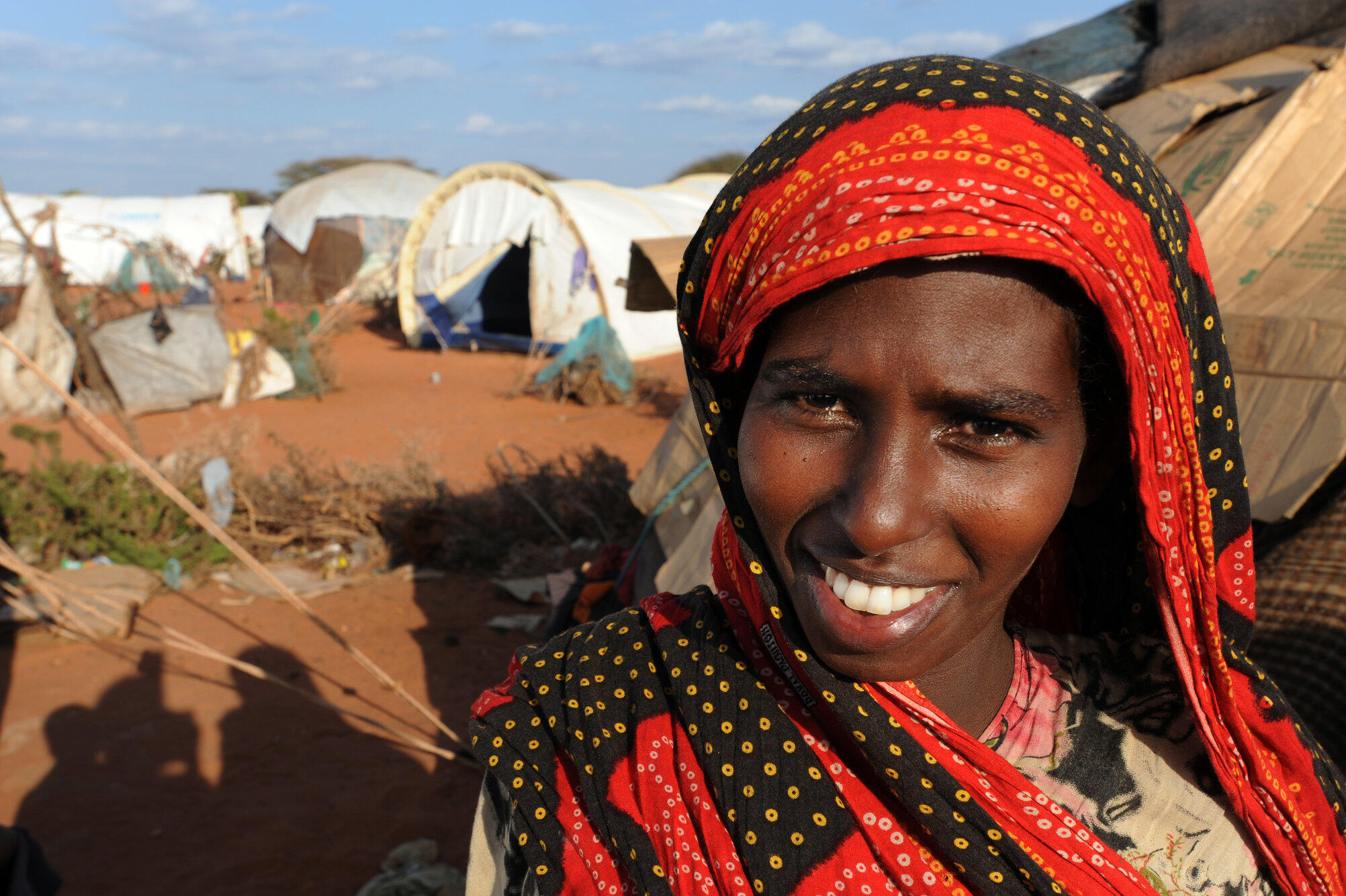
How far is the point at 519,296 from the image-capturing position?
16.5 metres

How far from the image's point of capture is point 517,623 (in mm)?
4785

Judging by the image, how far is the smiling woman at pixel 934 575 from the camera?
31.6 inches

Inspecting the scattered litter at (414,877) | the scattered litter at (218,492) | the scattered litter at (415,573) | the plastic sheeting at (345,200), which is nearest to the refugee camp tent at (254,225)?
the plastic sheeting at (345,200)

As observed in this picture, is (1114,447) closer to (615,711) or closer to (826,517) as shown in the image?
(826,517)

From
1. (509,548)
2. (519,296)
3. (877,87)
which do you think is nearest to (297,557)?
(509,548)

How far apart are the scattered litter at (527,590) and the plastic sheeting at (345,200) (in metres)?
18.6

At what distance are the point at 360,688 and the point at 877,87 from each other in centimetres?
400

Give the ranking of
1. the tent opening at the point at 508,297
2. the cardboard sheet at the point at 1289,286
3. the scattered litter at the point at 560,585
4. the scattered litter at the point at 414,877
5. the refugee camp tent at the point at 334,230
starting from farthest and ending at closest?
the refugee camp tent at the point at 334,230 → the tent opening at the point at 508,297 → the scattered litter at the point at 560,585 → the scattered litter at the point at 414,877 → the cardboard sheet at the point at 1289,286

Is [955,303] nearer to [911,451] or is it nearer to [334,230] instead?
[911,451]

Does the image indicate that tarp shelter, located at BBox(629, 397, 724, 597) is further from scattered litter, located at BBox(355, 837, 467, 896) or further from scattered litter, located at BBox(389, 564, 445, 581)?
scattered litter, located at BBox(389, 564, 445, 581)

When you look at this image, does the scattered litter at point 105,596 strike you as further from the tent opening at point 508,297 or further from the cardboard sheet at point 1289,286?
the tent opening at point 508,297

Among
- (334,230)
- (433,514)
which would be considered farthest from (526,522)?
(334,230)

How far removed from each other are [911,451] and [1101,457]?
1.00 ft

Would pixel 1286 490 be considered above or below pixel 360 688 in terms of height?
above
